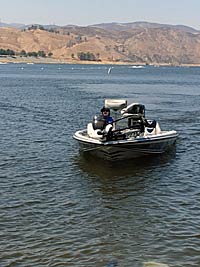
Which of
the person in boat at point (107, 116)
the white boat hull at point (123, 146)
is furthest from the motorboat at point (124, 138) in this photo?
the person in boat at point (107, 116)

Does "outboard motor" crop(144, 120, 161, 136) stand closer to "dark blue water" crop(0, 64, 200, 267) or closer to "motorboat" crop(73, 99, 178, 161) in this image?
"motorboat" crop(73, 99, 178, 161)

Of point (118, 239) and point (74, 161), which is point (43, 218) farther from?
point (74, 161)

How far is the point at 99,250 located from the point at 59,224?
2.13 m

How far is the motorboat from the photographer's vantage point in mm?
22422

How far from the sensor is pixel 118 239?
1391 cm

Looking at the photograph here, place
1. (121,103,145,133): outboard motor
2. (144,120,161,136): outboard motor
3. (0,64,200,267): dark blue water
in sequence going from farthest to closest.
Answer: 1. (144,120,161,136): outboard motor
2. (121,103,145,133): outboard motor
3. (0,64,200,267): dark blue water

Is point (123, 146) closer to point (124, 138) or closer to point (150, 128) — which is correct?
point (124, 138)

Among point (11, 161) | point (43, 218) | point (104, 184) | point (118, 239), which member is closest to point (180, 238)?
point (118, 239)

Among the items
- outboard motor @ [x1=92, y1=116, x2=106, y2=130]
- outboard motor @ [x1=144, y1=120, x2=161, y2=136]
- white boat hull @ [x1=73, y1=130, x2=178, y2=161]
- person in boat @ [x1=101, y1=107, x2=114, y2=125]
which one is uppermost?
person in boat @ [x1=101, y1=107, x2=114, y2=125]

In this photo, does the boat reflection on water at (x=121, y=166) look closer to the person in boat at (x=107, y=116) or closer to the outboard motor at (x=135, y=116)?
the outboard motor at (x=135, y=116)

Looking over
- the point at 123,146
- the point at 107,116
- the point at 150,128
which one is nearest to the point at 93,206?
the point at 123,146

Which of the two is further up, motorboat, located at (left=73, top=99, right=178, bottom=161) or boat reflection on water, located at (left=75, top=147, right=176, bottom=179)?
motorboat, located at (left=73, top=99, right=178, bottom=161)

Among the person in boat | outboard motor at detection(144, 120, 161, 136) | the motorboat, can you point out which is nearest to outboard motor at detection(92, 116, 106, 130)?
the motorboat

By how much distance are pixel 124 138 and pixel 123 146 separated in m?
0.48
